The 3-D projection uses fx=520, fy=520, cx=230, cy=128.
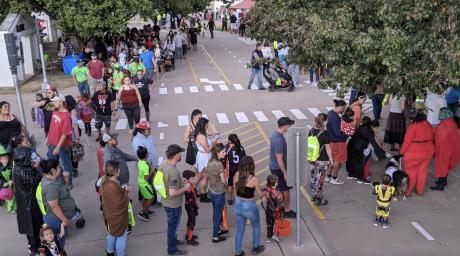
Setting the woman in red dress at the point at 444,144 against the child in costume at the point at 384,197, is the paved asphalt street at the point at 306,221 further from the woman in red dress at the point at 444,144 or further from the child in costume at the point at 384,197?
the woman in red dress at the point at 444,144

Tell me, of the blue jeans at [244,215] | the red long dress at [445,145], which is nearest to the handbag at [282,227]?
the blue jeans at [244,215]

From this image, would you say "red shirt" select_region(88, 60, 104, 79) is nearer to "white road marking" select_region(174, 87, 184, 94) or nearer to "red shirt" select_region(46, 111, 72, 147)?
"white road marking" select_region(174, 87, 184, 94)

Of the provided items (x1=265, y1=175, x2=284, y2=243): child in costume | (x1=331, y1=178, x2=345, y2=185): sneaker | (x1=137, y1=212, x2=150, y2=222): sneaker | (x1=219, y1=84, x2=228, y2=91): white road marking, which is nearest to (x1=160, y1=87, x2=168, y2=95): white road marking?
(x1=219, y1=84, x2=228, y2=91): white road marking

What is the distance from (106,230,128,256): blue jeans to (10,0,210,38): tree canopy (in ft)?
58.2

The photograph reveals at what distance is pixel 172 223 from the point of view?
7391mm

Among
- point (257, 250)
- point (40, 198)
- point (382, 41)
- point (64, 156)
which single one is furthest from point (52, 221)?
point (382, 41)

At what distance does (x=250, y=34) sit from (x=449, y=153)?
5.57 meters

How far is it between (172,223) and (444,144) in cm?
544

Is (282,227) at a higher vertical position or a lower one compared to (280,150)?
lower

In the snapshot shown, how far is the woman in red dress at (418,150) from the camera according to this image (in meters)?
9.38

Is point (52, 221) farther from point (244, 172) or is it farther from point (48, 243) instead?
point (244, 172)

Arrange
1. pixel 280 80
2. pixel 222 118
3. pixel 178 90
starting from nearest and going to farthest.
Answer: pixel 222 118 < pixel 280 80 < pixel 178 90

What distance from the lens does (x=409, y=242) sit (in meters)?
7.93

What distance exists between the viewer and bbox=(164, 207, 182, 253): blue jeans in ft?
24.0
